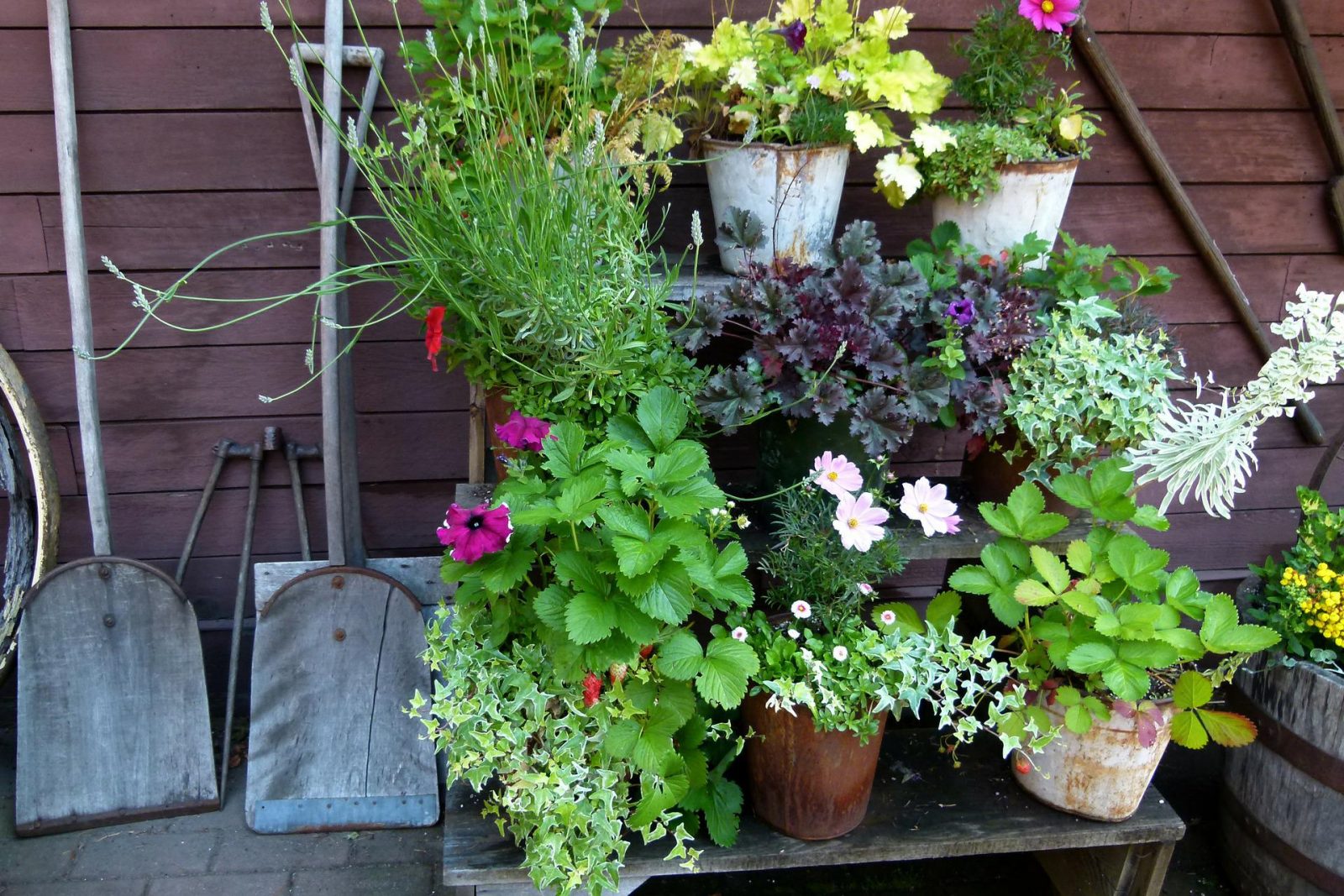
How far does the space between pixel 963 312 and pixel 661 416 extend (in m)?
0.56

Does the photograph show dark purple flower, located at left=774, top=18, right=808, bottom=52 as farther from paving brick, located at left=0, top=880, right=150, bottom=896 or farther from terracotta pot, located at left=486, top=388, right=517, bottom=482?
paving brick, located at left=0, top=880, right=150, bottom=896

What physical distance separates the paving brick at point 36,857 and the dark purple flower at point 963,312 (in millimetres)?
2216

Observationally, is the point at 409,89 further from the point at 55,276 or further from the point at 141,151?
the point at 55,276

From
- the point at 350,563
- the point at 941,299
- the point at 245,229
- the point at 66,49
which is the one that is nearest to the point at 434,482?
the point at 350,563

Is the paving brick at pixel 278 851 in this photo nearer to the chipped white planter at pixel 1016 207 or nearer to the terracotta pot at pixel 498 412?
the terracotta pot at pixel 498 412

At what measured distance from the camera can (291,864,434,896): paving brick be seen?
2.13 metres

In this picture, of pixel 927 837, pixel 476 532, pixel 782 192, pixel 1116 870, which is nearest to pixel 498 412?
pixel 476 532

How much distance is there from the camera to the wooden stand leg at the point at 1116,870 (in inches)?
71.9

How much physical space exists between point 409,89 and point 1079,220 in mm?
1651

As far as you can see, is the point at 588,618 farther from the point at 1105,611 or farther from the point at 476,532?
the point at 1105,611

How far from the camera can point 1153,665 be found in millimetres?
1551

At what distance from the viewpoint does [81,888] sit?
2092 millimetres

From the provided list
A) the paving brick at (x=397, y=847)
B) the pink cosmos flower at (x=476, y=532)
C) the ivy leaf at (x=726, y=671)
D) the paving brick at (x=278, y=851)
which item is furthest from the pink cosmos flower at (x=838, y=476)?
the paving brick at (x=278, y=851)

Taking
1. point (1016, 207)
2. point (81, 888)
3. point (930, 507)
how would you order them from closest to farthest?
point (930, 507)
point (1016, 207)
point (81, 888)
